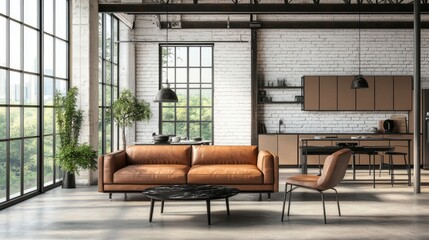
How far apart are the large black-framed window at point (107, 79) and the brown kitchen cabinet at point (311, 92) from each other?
4432mm

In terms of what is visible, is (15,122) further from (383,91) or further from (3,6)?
(383,91)

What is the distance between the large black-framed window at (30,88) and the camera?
732cm

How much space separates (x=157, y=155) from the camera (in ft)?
29.2

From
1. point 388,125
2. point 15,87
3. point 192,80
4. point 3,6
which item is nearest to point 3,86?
point 15,87

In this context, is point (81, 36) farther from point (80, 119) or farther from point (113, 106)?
point (113, 106)

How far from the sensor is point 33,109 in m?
8.39

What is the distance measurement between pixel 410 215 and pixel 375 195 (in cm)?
183

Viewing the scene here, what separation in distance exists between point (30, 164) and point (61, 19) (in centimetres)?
271

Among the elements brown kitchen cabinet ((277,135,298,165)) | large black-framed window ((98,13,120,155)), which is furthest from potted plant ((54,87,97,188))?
brown kitchen cabinet ((277,135,298,165))

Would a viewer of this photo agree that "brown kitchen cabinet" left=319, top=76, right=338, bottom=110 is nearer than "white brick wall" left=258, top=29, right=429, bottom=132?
Yes

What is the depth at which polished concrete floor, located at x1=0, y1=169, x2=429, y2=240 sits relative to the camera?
5.83 m

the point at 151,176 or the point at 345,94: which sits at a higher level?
the point at 345,94

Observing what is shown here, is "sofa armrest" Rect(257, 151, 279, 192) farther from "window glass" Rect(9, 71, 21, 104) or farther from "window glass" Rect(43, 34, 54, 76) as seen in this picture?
"window glass" Rect(43, 34, 54, 76)

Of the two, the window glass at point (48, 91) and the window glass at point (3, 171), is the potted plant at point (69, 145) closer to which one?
the window glass at point (48, 91)
